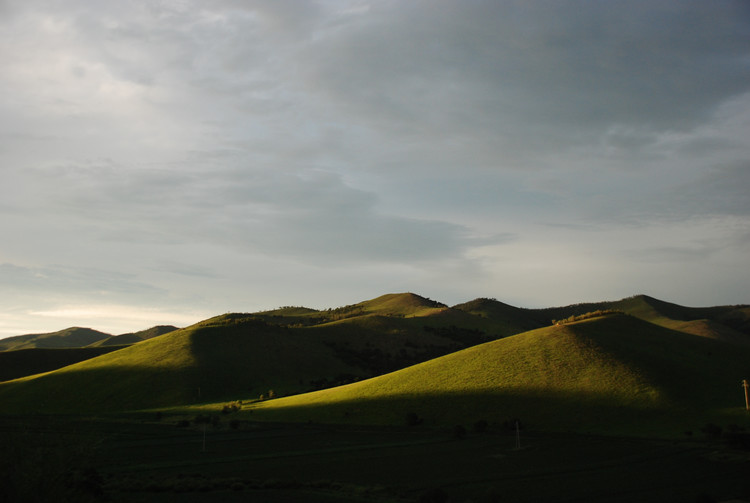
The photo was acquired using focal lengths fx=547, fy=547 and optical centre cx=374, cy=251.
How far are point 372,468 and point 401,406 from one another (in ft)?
75.8

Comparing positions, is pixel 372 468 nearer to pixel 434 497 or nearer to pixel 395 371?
pixel 434 497

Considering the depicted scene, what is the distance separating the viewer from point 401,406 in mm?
57562

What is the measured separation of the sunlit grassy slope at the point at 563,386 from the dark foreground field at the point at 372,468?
19.3 ft

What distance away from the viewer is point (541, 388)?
187ft

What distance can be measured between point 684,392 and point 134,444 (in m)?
51.4

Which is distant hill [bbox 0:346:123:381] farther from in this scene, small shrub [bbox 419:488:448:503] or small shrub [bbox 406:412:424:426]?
small shrub [bbox 419:488:448:503]

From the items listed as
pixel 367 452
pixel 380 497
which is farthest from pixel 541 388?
pixel 380 497

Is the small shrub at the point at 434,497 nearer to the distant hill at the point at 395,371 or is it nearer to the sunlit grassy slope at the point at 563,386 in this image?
the sunlit grassy slope at the point at 563,386

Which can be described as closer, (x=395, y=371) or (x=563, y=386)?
(x=563, y=386)

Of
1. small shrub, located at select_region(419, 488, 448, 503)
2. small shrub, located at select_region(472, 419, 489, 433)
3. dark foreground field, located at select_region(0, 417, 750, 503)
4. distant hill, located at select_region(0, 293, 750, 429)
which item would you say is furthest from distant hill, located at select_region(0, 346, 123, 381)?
small shrub, located at select_region(419, 488, 448, 503)

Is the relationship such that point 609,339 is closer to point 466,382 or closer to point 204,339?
point 466,382

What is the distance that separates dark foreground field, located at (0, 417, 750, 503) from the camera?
20625mm

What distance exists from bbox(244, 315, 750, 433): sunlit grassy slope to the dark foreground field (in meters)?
5.88

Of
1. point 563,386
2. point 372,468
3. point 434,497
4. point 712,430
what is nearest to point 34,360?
point 563,386
